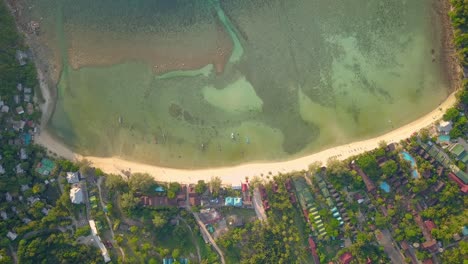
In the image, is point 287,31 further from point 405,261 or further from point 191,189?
point 405,261

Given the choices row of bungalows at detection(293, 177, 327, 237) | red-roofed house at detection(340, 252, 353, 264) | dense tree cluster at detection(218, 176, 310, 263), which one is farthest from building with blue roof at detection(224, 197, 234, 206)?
red-roofed house at detection(340, 252, 353, 264)

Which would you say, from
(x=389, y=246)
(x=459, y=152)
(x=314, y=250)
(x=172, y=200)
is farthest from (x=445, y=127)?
(x=172, y=200)

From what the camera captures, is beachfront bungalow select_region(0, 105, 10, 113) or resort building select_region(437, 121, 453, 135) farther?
beachfront bungalow select_region(0, 105, 10, 113)

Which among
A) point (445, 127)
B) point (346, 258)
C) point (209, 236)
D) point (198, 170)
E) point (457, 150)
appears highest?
point (198, 170)

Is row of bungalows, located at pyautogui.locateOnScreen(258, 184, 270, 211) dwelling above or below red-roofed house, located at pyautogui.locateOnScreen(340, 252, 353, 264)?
above

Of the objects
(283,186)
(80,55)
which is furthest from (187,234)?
(80,55)

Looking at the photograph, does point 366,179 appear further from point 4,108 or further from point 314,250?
point 4,108

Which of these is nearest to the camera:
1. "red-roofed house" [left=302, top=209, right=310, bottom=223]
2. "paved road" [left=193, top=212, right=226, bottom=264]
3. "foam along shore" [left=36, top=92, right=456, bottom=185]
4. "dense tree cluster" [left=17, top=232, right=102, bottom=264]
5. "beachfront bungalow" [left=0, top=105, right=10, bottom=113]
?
"dense tree cluster" [left=17, top=232, right=102, bottom=264]

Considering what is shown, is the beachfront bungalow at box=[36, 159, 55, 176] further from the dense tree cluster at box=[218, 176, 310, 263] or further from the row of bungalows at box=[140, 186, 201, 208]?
the dense tree cluster at box=[218, 176, 310, 263]
